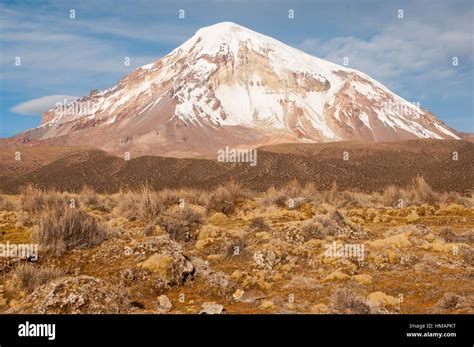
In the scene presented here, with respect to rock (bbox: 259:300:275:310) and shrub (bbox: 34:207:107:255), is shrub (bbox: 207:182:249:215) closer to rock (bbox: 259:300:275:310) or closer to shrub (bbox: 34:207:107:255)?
shrub (bbox: 34:207:107:255)

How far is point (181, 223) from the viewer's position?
17.6 metres

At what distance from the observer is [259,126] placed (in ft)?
497

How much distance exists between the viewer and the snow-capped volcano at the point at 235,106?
14400 centimetres

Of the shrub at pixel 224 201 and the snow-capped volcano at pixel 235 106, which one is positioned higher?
the snow-capped volcano at pixel 235 106

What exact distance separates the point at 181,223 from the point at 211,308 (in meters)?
7.66

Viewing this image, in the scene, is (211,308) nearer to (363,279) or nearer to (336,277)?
(336,277)

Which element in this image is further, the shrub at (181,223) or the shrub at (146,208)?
the shrub at (146,208)

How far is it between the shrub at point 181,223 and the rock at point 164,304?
5.97 m

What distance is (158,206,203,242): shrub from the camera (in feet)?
56.2

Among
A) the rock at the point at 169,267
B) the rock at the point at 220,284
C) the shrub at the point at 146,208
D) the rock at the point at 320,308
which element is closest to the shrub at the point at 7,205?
the shrub at the point at 146,208

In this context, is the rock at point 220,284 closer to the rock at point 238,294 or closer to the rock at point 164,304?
the rock at point 238,294

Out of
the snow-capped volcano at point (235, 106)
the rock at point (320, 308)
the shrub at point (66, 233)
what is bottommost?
the rock at point (320, 308)

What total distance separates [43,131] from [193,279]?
645 ft
